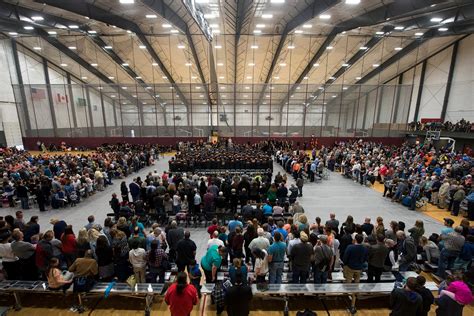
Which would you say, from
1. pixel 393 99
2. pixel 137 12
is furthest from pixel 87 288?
pixel 393 99

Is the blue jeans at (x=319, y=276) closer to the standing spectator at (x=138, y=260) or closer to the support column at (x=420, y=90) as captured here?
the standing spectator at (x=138, y=260)

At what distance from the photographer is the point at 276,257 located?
16.3ft

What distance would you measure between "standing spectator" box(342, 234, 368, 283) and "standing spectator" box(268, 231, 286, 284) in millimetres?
1321

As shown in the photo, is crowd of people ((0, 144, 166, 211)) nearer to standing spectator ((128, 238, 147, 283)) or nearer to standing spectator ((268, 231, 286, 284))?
standing spectator ((128, 238, 147, 283))

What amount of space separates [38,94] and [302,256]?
34.6 meters

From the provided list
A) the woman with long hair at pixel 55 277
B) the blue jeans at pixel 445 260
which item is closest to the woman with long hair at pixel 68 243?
the woman with long hair at pixel 55 277

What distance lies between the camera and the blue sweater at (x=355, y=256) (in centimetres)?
485

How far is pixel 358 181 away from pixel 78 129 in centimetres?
3075

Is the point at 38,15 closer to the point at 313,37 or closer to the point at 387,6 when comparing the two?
the point at 313,37

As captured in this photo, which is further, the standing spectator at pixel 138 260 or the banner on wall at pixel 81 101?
the banner on wall at pixel 81 101

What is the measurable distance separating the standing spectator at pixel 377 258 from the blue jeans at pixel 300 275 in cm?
137

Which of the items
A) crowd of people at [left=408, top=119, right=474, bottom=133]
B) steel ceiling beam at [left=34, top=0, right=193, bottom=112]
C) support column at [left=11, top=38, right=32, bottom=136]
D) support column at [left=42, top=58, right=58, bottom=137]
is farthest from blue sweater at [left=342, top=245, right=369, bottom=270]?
support column at [left=11, top=38, right=32, bottom=136]

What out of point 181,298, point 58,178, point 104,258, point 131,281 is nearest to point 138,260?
point 131,281

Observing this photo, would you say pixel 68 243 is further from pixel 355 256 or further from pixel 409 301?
pixel 409 301
